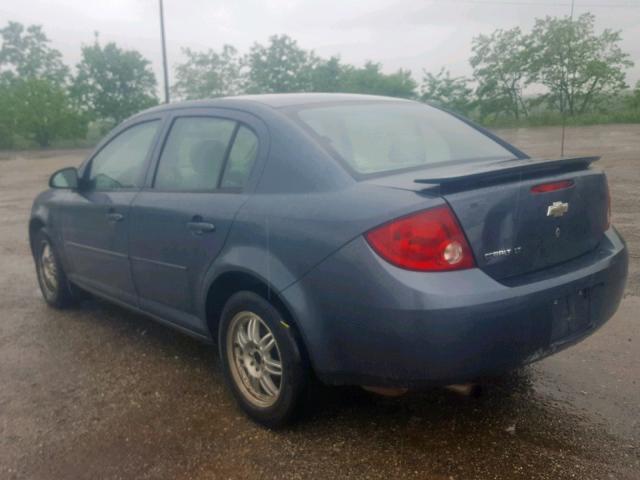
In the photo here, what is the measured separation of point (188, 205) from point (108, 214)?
0.95m

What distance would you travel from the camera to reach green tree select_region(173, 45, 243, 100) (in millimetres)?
47656

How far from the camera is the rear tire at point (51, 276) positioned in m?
5.04

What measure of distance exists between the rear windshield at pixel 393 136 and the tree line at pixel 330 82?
16.6 m

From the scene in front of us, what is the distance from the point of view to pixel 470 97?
113 ft

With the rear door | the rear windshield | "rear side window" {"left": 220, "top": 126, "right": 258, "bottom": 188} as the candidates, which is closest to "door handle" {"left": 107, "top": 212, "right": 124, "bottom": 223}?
the rear door

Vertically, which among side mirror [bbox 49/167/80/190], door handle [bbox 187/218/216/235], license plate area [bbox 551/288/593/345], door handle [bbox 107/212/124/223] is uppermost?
side mirror [bbox 49/167/80/190]

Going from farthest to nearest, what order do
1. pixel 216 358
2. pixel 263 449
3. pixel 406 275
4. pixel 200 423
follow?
→ pixel 216 358 < pixel 200 423 < pixel 263 449 < pixel 406 275

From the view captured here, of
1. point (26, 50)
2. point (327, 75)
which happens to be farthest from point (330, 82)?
point (26, 50)

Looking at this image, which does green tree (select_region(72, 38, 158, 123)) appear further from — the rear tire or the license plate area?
the license plate area

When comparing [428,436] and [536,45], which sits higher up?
[536,45]

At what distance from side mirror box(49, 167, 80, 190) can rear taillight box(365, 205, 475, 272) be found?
291cm

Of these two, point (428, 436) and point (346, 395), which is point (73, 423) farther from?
point (428, 436)

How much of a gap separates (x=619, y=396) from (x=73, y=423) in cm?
281

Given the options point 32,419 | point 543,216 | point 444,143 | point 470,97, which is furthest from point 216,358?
point 470,97
